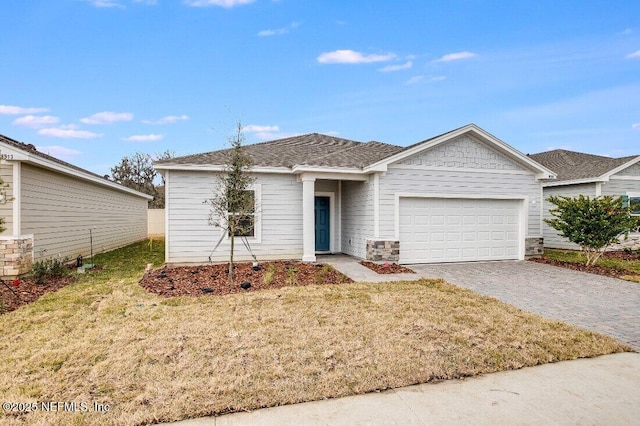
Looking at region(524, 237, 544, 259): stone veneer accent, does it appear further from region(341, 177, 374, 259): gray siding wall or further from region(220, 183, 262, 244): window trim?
region(220, 183, 262, 244): window trim

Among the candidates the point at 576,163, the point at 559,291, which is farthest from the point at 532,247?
the point at 576,163

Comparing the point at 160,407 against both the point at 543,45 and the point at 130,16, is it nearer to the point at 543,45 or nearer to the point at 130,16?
the point at 130,16

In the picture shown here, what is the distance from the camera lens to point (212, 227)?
34.8 ft

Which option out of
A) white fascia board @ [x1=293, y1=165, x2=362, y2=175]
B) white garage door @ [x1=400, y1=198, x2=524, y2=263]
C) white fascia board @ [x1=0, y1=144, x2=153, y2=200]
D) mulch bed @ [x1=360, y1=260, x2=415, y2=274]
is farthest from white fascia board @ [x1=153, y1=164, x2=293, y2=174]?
white garage door @ [x1=400, y1=198, x2=524, y2=263]

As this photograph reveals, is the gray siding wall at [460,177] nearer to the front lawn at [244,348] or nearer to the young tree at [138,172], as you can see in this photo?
the front lawn at [244,348]

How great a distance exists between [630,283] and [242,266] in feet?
31.6

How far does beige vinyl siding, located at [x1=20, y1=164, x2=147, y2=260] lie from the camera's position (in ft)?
30.9

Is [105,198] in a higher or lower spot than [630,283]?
higher

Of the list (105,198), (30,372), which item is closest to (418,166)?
(30,372)

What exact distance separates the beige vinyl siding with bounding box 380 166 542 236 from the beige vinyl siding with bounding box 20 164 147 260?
937cm

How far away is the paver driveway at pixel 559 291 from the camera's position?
5.62 meters

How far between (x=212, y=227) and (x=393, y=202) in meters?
5.42

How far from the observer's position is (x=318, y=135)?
16.2 m

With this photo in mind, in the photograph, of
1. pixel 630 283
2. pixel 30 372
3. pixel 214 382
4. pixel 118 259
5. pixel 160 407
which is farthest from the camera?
pixel 118 259
